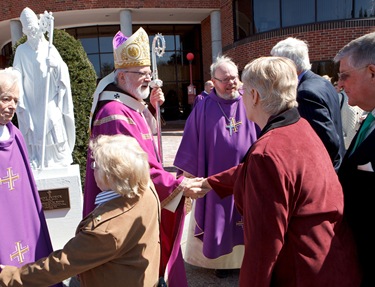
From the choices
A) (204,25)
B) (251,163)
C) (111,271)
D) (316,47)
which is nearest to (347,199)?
(251,163)

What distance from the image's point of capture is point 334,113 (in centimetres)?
309

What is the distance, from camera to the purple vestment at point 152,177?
258 cm

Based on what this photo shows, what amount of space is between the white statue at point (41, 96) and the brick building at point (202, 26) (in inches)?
423

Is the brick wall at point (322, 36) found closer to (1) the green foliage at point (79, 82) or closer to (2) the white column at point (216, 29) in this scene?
(2) the white column at point (216, 29)

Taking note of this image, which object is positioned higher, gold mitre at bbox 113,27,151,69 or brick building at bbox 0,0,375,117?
brick building at bbox 0,0,375,117

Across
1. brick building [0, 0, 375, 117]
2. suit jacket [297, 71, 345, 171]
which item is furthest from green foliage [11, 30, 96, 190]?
brick building [0, 0, 375, 117]

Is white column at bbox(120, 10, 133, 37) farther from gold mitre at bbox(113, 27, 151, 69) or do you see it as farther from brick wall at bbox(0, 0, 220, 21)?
gold mitre at bbox(113, 27, 151, 69)

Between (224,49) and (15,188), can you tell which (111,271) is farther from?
(224,49)

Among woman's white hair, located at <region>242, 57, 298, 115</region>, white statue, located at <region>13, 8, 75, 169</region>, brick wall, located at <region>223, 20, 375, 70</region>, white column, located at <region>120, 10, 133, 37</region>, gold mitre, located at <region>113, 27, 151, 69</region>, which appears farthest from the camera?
white column, located at <region>120, 10, 133, 37</region>

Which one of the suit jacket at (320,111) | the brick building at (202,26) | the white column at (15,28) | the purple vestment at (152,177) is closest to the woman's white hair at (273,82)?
the purple vestment at (152,177)

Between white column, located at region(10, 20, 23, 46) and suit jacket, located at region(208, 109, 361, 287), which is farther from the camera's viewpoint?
white column, located at region(10, 20, 23, 46)

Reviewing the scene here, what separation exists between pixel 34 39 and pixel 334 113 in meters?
3.53

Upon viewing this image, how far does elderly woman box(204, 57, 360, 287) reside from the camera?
1.48m

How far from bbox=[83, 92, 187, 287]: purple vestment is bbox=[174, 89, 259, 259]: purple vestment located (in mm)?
832
